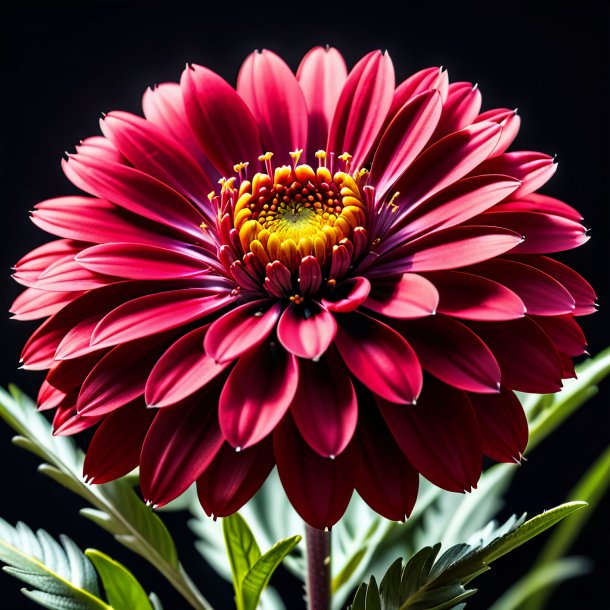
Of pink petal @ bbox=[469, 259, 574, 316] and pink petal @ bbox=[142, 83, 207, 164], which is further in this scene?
pink petal @ bbox=[142, 83, 207, 164]

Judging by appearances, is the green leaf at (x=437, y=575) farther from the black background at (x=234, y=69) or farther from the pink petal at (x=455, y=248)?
the black background at (x=234, y=69)

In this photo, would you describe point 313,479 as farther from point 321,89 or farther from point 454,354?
point 321,89

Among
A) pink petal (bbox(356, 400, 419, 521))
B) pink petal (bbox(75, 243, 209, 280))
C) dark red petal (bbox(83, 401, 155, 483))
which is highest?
pink petal (bbox(75, 243, 209, 280))

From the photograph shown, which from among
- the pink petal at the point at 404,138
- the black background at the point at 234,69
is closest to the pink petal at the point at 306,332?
the pink petal at the point at 404,138

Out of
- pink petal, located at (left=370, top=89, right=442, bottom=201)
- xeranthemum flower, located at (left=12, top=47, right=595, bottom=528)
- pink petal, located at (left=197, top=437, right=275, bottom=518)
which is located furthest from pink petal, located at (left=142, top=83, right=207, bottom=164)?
pink petal, located at (left=197, top=437, right=275, bottom=518)

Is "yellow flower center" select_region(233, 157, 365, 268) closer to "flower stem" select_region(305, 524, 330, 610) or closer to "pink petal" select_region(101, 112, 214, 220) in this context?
"pink petal" select_region(101, 112, 214, 220)

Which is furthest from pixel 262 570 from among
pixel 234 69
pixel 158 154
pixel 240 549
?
pixel 234 69
